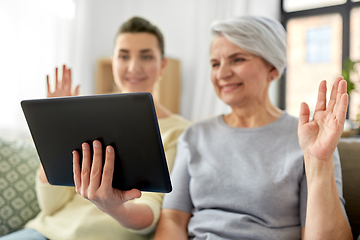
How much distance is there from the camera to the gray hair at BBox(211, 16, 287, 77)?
3.51 feet

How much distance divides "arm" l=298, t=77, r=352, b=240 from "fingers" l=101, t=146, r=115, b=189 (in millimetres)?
470

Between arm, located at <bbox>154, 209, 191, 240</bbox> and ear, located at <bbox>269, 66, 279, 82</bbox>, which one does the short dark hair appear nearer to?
ear, located at <bbox>269, 66, 279, 82</bbox>

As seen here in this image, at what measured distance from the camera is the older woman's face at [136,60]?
54.7 inches

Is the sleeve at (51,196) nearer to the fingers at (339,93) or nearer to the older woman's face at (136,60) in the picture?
the older woman's face at (136,60)

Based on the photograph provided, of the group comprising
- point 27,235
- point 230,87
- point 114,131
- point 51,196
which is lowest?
point 27,235

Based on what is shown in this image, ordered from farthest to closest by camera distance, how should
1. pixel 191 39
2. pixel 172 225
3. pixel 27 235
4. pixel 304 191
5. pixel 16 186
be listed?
pixel 191 39
pixel 16 186
pixel 27 235
pixel 172 225
pixel 304 191

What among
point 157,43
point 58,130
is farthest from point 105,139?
point 157,43

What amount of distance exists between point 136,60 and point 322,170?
0.89m

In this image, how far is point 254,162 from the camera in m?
1.02

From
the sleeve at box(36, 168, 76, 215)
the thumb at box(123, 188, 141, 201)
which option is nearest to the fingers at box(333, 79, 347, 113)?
the thumb at box(123, 188, 141, 201)

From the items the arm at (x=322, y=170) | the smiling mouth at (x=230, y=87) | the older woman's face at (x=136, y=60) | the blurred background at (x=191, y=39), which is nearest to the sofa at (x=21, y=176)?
the arm at (x=322, y=170)

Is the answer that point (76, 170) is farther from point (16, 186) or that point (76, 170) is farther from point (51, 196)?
point (16, 186)

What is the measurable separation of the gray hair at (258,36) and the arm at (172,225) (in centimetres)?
60

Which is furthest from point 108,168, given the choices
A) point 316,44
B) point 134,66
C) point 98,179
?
point 316,44
